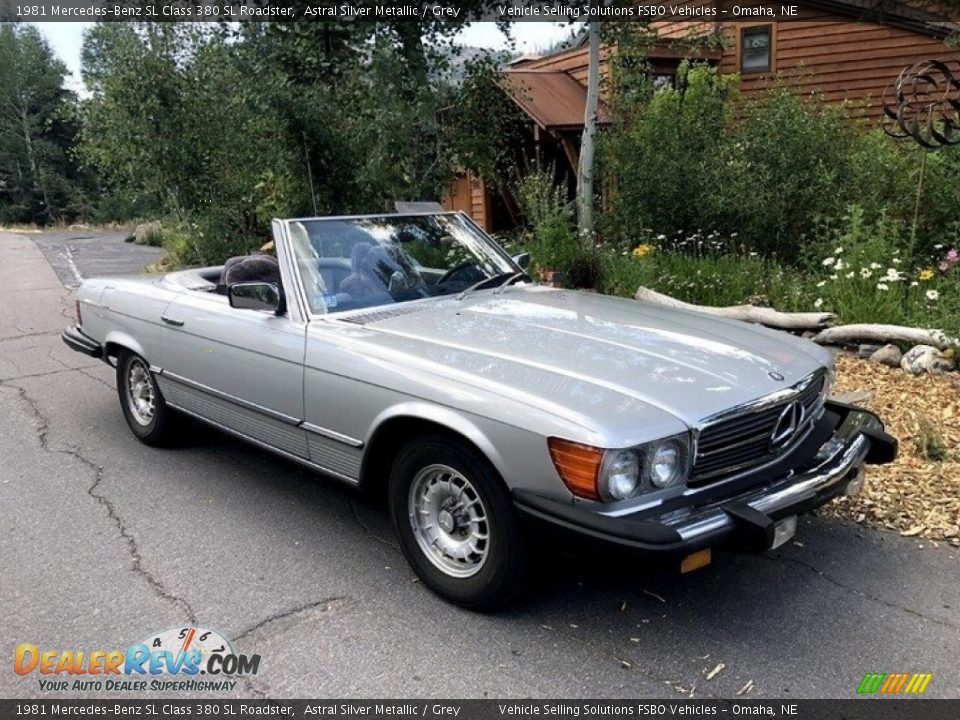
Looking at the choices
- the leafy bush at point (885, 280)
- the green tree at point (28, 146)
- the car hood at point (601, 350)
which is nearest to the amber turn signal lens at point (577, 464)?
the car hood at point (601, 350)

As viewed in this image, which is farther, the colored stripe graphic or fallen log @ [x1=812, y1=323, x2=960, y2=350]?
fallen log @ [x1=812, y1=323, x2=960, y2=350]

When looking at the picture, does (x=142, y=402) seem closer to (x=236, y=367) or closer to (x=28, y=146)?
(x=236, y=367)

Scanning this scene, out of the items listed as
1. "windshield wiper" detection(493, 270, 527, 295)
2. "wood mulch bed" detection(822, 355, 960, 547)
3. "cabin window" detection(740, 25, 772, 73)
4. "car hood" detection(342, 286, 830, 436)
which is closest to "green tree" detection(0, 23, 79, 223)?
"cabin window" detection(740, 25, 772, 73)

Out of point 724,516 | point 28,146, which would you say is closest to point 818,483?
point 724,516

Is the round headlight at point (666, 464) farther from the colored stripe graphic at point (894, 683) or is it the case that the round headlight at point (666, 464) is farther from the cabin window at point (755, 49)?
the cabin window at point (755, 49)

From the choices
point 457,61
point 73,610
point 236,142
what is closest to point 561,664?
point 73,610

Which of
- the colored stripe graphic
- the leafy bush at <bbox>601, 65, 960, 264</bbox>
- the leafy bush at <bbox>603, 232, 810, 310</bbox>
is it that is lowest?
the colored stripe graphic

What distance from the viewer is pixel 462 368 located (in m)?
3.12

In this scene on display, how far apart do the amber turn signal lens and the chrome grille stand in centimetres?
41

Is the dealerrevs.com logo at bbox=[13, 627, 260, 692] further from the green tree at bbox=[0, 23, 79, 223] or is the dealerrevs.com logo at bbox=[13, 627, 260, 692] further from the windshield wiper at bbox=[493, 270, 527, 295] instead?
the green tree at bbox=[0, 23, 79, 223]

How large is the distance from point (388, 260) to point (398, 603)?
186cm

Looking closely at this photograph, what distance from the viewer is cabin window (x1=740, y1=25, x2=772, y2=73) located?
16172 mm

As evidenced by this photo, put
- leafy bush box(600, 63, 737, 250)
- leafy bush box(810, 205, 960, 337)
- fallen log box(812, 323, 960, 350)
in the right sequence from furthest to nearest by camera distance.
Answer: leafy bush box(600, 63, 737, 250), leafy bush box(810, 205, 960, 337), fallen log box(812, 323, 960, 350)

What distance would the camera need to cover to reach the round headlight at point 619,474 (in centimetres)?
262
